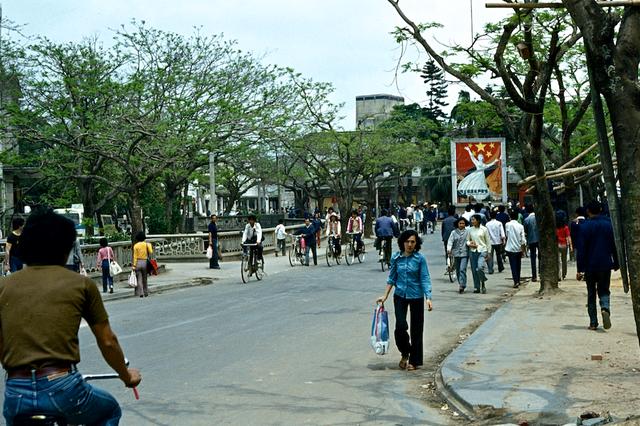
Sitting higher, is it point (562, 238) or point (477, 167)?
point (477, 167)

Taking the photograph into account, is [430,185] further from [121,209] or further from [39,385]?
[39,385]

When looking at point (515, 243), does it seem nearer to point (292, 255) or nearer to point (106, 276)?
point (106, 276)

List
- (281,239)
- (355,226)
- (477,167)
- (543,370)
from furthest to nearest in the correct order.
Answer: (281,239), (355,226), (477,167), (543,370)

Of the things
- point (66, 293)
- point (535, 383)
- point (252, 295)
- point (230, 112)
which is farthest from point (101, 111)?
point (66, 293)

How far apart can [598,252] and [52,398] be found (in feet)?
31.0

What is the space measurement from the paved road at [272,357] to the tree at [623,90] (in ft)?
7.42

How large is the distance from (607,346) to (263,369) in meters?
4.31

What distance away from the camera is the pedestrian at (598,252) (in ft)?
38.9

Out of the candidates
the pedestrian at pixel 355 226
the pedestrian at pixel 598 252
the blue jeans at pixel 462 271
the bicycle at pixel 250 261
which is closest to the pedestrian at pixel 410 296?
the pedestrian at pixel 598 252

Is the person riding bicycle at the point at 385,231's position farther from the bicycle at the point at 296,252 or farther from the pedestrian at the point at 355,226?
the bicycle at the point at 296,252

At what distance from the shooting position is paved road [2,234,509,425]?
7.85 meters

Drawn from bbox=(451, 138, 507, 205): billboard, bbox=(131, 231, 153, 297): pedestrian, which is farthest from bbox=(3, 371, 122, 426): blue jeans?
bbox=(451, 138, 507, 205): billboard

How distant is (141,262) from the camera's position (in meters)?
20.2

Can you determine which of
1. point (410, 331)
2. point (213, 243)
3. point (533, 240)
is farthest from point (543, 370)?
point (213, 243)
